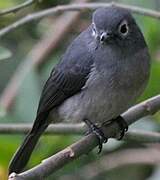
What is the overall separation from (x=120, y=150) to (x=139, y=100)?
845mm

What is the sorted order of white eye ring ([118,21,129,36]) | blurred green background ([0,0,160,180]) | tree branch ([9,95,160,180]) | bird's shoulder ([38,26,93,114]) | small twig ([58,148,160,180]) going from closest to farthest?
tree branch ([9,95,160,180]) → white eye ring ([118,21,129,36]) → bird's shoulder ([38,26,93,114]) → blurred green background ([0,0,160,180]) → small twig ([58,148,160,180])

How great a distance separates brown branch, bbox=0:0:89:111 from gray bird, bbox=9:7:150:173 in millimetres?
919

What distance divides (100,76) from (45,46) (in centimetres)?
144

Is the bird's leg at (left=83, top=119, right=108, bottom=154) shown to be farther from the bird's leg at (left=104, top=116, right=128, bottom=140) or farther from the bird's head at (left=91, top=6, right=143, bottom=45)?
the bird's head at (left=91, top=6, right=143, bottom=45)

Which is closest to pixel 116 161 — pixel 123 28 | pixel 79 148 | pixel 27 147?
pixel 27 147

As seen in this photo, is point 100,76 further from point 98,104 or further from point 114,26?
point 114,26

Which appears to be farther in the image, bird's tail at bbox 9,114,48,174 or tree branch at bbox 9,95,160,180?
bird's tail at bbox 9,114,48,174

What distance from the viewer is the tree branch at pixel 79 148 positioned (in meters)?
3.76

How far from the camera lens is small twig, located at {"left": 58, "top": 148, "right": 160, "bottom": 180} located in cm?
563

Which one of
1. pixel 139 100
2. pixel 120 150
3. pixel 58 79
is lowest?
pixel 120 150

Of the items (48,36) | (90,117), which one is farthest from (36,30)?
(90,117)

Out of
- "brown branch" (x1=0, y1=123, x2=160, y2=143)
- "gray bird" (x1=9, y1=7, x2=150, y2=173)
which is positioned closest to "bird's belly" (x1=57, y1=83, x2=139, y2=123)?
"gray bird" (x1=9, y1=7, x2=150, y2=173)

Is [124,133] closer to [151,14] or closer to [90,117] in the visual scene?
[90,117]

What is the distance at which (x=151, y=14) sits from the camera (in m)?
4.66
